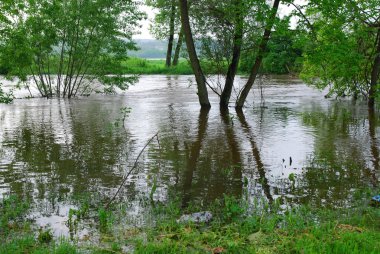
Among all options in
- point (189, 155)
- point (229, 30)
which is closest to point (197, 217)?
point (189, 155)

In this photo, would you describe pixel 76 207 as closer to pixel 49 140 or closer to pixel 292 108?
pixel 49 140

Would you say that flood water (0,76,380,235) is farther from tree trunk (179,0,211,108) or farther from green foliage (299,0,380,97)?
green foliage (299,0,380,97)

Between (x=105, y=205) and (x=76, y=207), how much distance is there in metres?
0.45

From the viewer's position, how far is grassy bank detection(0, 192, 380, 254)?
516cm

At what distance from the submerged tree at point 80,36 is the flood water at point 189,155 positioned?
12.7 ft

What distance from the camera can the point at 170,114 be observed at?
18641mm

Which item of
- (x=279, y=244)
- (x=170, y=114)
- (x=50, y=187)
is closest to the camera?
(x=279, y=244)

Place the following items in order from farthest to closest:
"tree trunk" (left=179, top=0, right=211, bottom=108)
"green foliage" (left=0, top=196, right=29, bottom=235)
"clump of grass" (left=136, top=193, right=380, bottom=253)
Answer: "tree trunk" (left=179, top=0, right=211, bottom=108) < "green foliage" (left=0, top=196, right=29, bottom=235) < "clump of grass" (left=136, top=193, right=380, bottom=253)

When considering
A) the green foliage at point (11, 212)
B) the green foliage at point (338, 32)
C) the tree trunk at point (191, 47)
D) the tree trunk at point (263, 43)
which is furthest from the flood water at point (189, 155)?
the green foliage at point (338, 32)

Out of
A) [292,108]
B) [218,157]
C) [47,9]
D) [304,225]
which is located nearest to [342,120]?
[292,108]

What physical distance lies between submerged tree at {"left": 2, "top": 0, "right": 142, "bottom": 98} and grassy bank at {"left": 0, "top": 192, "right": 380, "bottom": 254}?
1636 cm

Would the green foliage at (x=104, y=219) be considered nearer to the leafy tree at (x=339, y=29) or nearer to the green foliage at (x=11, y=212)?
the green foliage at (x=11, y=212)

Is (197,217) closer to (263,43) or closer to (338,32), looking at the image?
(338,32)

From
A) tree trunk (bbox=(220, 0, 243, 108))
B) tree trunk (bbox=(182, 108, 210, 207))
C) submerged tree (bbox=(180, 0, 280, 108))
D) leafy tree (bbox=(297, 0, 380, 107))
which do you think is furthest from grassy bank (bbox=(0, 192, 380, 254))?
tree trunk (bbox=(220, 0, 243, 108))
